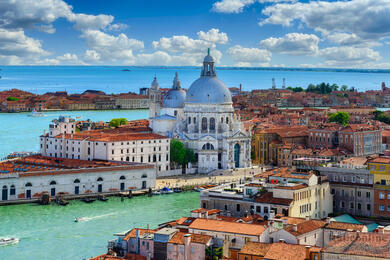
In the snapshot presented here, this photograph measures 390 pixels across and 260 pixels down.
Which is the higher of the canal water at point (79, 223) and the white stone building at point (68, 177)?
the white stone building at point (68, 177)

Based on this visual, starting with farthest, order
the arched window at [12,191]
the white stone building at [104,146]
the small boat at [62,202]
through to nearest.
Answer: the white stone building at [104,146] → the arched window at [12,191] → the small boat at [62,202]

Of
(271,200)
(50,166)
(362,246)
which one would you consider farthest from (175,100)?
(362,246)

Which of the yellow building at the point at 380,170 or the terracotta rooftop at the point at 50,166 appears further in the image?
the terracotta rooftop at the point at 50,166

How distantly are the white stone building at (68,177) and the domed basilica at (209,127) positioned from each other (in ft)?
25.5

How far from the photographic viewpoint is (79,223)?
82.4 feet

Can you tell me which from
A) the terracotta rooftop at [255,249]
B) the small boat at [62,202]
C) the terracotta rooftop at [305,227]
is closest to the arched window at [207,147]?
the small boat at [62,202]

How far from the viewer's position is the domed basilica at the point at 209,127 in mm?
40906

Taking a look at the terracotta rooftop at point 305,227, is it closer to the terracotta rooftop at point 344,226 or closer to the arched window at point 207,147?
the terracotta rooftop at point 344,226

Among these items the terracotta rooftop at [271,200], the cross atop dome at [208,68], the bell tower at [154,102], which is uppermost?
the cross atop dome at [208,68]

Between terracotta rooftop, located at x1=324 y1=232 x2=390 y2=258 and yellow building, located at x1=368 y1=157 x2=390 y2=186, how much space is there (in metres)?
7.86

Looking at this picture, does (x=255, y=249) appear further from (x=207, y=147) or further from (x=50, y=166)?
(x=207, y=147)

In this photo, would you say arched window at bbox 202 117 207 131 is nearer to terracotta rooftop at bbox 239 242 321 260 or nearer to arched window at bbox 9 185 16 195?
Answer: arched window at bbox 9 185 16 195

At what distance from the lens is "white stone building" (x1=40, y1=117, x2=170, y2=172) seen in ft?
119

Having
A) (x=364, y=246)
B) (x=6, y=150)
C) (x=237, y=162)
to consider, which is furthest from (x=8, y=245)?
(x=6, y=150)
